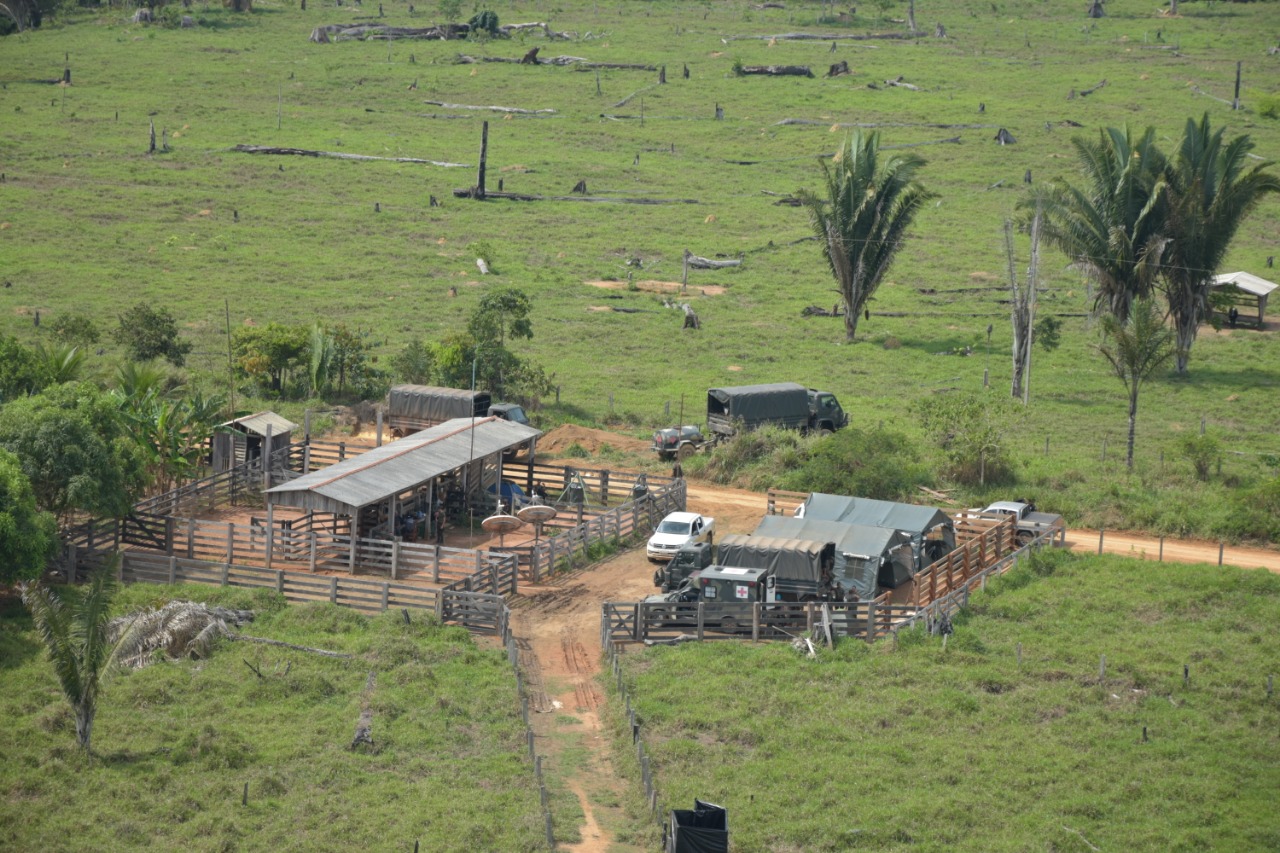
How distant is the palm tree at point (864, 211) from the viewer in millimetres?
61312

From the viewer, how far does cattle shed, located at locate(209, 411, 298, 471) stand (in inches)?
1690

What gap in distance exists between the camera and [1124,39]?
127m

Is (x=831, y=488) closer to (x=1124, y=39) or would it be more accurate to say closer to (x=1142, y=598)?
(x=1142, y=598)

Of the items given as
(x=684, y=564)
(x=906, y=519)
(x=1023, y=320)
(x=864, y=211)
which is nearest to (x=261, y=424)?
(x=684, y=564)

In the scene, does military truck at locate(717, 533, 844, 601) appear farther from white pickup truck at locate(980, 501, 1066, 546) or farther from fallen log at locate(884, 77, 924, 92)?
fallen log at locate(884, 77, 924, 92)

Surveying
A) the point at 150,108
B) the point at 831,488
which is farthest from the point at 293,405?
the point at 150,108

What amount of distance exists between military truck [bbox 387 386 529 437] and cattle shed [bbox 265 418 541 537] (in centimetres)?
238

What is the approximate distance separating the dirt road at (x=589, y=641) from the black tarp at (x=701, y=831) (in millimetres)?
1321

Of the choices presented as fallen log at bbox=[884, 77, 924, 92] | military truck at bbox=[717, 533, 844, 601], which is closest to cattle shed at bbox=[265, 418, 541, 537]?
military truck at bbox=[717, 533, 844, 601]

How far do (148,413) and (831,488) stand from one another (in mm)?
19759

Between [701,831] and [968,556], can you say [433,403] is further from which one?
[701,831]

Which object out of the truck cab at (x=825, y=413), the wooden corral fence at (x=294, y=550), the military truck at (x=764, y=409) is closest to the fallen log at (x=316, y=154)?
the truck cab at (x=825, y=413)

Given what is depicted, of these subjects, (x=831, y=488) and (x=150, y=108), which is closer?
(x=831, y=488)

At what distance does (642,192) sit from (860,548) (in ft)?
190
